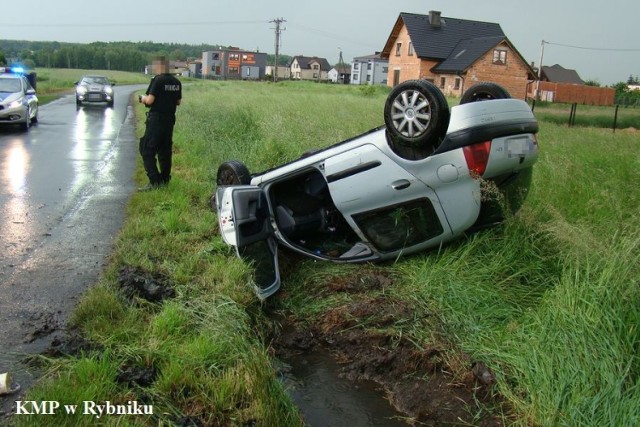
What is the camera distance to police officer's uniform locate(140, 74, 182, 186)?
815cm

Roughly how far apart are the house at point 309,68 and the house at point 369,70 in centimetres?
2237

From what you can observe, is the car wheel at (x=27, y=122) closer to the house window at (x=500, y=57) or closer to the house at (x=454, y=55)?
the house at (x=454, y=55)

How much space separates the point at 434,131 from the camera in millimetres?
4605

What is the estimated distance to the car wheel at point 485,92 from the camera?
17.4ft

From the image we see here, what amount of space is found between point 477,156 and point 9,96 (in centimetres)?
1620

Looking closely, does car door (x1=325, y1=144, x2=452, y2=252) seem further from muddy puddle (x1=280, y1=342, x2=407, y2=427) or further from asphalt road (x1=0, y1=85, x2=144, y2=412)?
asphalt road (x1=0, y1=85, x2=144, y2=412)

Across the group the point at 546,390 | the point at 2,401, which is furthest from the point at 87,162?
the point at 546,390

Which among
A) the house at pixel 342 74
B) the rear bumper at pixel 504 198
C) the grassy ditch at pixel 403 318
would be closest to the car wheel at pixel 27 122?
the grassy ditch at pixel 403 318

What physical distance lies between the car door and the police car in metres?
14.8

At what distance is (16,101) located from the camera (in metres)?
17.1

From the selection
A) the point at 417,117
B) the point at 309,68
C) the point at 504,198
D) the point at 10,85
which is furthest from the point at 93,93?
the point at 309,68

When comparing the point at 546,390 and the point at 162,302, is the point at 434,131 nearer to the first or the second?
the point at 546,390

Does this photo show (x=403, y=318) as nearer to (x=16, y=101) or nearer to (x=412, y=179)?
(x=412, y=179)

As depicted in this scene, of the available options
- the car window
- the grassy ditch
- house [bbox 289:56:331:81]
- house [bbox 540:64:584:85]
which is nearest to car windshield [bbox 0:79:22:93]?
the grassy ditch
